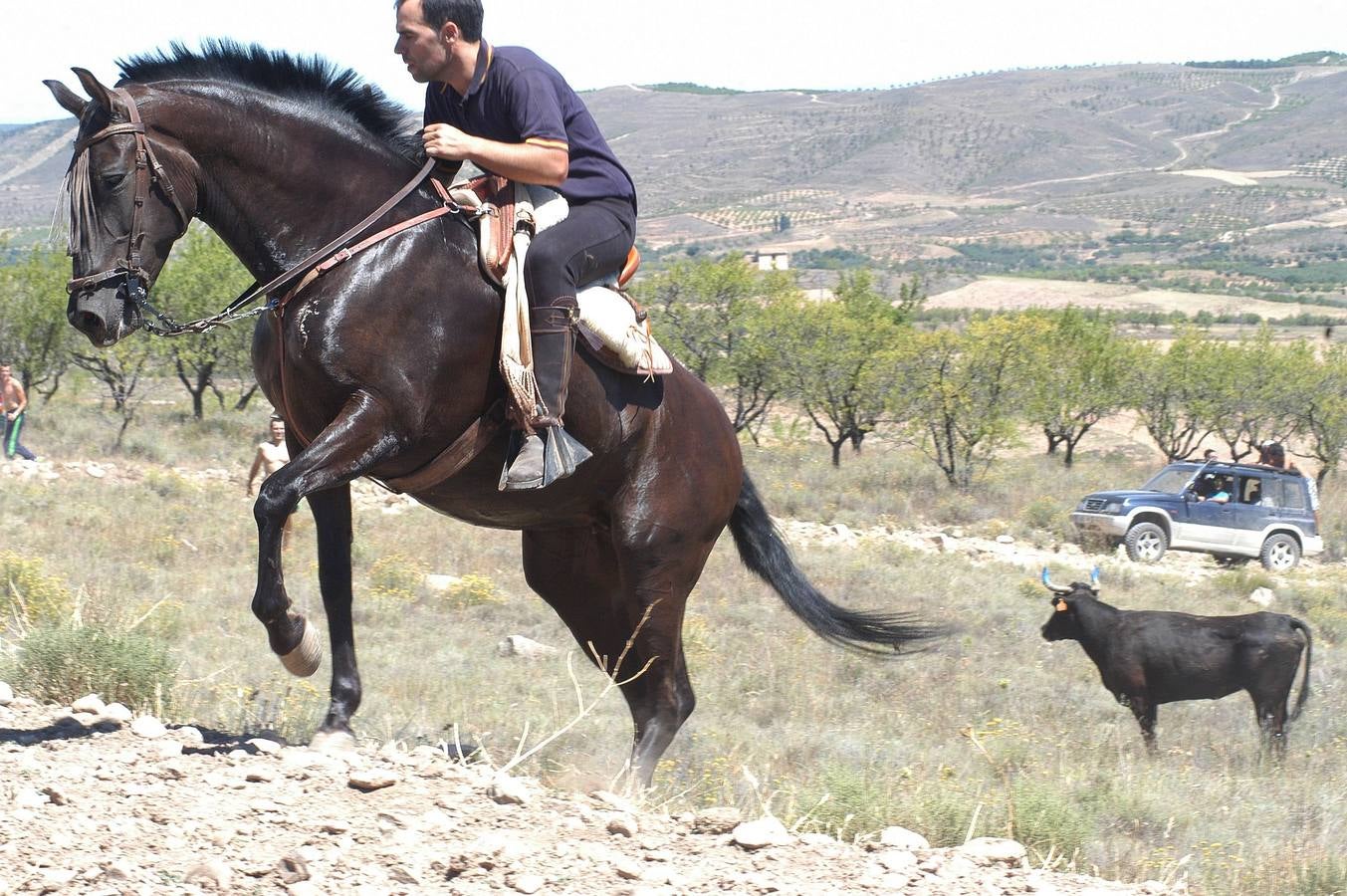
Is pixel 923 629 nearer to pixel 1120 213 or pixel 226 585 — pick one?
pixel 226 585

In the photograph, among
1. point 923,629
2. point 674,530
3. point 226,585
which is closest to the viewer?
point 674,530

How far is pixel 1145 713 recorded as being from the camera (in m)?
10.9

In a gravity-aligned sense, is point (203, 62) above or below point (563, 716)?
above

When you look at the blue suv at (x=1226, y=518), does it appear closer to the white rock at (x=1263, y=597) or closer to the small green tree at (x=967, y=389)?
the white rock at (x=1263, y=597)

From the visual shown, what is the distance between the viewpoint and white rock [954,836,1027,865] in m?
4.58

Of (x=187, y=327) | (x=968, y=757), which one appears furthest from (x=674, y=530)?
(x=968, y=757)

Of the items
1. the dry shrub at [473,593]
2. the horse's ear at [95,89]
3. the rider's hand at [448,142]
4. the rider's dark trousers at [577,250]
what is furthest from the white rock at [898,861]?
the dry shrub at [473,593]

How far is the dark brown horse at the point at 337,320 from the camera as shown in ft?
15.6

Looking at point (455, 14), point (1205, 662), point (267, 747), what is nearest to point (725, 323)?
point (1205, 662)

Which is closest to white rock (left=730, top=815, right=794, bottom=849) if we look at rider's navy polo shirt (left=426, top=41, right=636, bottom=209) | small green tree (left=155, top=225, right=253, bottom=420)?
rider's navy polo shirt (left=426, top=41, right=636, bottom=209)

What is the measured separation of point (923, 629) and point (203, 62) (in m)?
4.34

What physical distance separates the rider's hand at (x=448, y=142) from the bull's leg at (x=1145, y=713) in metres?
7.55

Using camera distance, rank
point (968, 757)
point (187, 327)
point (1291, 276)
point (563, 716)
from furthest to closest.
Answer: point (1291, 276), point (968, 757), point (563, 716), point (187, 327)

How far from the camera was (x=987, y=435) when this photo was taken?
29375 mm
